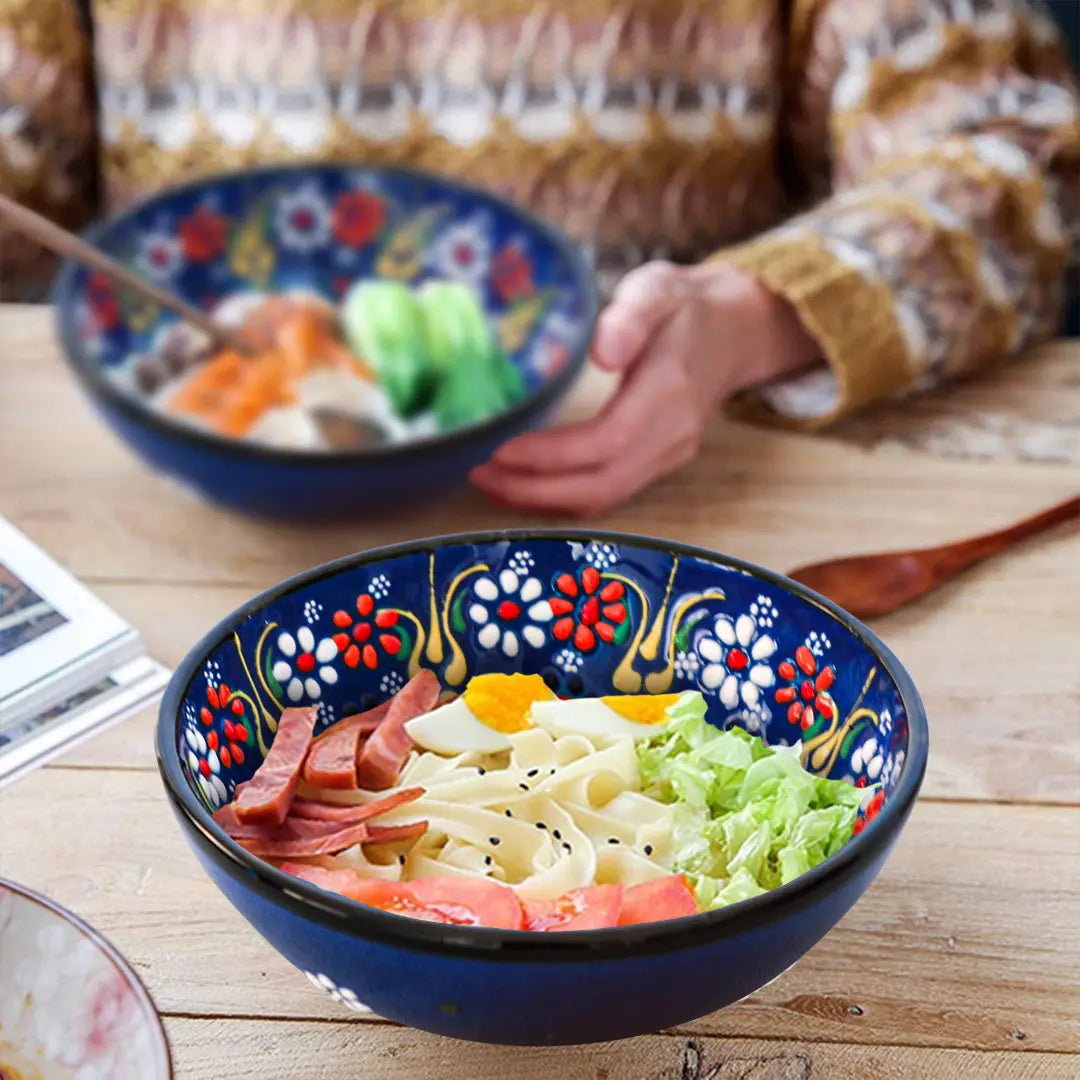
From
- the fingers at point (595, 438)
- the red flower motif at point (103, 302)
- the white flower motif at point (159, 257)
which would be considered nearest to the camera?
the fingers at point (595, 438)

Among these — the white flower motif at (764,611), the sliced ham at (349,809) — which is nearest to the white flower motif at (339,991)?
the sliced ham at (349,809)

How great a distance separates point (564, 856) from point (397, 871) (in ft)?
0.27

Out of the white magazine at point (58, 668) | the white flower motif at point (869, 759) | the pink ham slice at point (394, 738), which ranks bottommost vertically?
the white magazine at point (58, 668)

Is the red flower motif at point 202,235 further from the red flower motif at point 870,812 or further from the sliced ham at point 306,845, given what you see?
the red flower motif at point 870,812

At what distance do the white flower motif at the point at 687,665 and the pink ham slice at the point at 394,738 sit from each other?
0.14 meters

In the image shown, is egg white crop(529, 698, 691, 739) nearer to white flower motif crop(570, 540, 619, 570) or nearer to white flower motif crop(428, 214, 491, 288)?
white flower motif crop(570, 540, 619, 570)

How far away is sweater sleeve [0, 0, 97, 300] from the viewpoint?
5.11 feet

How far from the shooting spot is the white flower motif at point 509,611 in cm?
85

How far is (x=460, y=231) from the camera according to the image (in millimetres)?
1374

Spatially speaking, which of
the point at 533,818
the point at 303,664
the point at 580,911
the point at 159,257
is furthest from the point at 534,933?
the point at 159,257

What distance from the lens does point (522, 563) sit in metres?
0.85

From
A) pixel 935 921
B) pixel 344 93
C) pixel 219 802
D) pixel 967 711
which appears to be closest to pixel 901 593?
pixel 967 711

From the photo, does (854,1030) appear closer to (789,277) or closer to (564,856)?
(564,856)

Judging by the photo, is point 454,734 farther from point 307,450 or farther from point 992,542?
point 992,542
